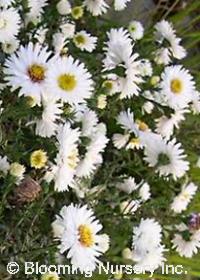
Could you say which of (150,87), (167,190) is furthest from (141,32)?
(167,190)

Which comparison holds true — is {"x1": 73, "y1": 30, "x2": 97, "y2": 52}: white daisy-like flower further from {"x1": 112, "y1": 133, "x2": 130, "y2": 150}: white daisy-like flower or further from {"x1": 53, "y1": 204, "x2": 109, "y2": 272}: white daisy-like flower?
{"x1": 53, "y1": 204, "x2": 109, "y2": 272}: white daisy-like flower

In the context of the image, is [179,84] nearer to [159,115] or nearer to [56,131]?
[159,115]

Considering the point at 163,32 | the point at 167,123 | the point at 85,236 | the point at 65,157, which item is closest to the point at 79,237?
the point at 85,236

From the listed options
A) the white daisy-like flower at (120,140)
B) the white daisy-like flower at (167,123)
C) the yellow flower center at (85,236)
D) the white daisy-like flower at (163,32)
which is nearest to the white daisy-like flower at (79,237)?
the yellow flower center at (85,236)

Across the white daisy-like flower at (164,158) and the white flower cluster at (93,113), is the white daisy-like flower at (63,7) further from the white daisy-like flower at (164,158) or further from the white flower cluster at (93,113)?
the white daisy-like flower at (164,158)

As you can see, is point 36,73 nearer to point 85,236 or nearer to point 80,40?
point 85,236

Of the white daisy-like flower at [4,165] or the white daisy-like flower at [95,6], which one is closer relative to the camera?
the white daisy-like flower at [4,165]
